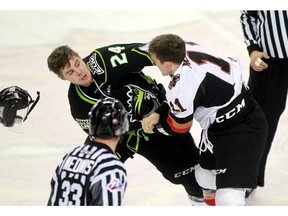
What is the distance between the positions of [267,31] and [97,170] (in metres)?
1.29

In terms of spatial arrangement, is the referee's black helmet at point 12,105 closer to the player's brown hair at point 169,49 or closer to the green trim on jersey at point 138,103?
the green trim on jersey at point 138,103

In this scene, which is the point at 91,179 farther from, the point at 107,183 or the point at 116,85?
the point at 116,85

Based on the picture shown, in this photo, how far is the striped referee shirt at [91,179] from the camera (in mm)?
2328

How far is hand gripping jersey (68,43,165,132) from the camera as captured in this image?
122 inches

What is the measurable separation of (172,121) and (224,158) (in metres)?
0.28

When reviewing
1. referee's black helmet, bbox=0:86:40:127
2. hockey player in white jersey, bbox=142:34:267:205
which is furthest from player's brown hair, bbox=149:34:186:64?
referee's black helmet, bbox=0:86:40:127

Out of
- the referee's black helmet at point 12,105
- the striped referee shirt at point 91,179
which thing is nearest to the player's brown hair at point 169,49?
the striped referee shirt at point 91,179

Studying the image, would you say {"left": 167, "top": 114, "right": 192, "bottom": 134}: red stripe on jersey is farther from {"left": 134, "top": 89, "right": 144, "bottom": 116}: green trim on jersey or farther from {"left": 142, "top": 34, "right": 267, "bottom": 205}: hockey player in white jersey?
{"left": 134, "top": 89, "right": 144, "bottom": 116}: green trim on jersey

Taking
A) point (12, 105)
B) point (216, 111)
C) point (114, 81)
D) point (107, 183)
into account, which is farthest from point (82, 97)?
point (107, 183)

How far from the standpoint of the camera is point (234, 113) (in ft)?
9.76

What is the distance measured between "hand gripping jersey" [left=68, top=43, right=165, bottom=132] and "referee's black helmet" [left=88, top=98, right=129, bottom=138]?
0.65 metres

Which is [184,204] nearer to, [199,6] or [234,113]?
[234,113]

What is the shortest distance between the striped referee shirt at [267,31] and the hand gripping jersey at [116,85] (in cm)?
54

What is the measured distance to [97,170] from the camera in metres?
2.34
